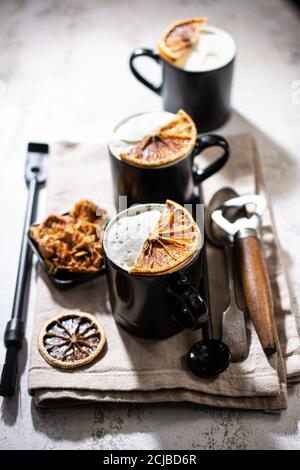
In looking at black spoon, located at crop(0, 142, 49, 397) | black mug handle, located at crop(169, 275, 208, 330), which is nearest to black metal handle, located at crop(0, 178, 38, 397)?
black spoon, located at crop(0, 142, 49, 397)

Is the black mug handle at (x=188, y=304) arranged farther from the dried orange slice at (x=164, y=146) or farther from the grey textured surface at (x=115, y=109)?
the dried orange slice at (x=164, y=146)

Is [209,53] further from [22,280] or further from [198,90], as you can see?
[22,280]

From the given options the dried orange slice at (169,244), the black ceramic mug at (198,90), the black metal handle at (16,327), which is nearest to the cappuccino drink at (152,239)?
the dried orange slice at (169,244)

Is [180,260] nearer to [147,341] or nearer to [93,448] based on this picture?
[147,341]

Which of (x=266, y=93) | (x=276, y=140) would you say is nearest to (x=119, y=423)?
(x=276, y=140)

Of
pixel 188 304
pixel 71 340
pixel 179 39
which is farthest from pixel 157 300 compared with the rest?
pixel 179 39
